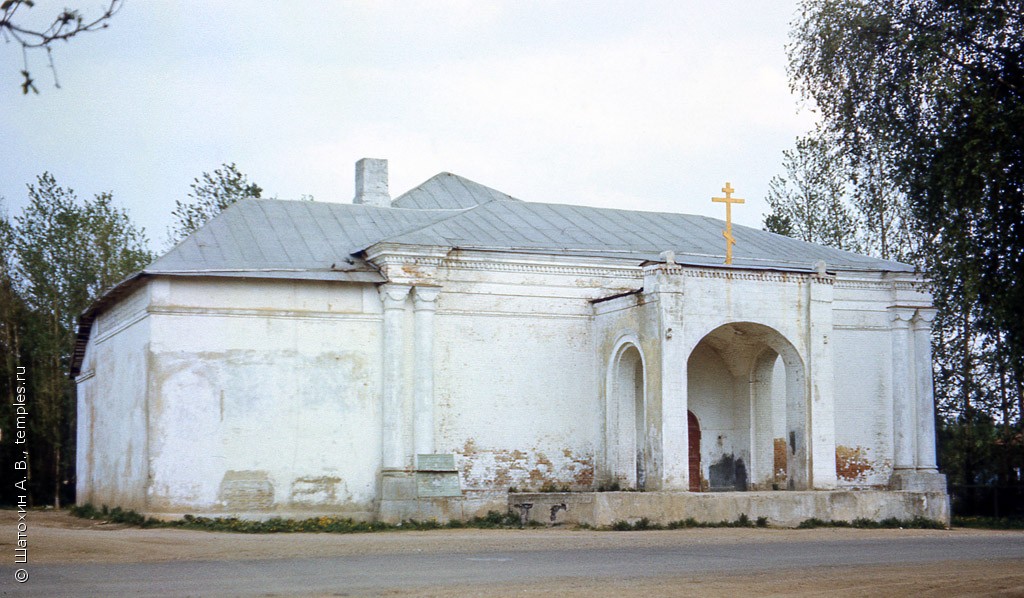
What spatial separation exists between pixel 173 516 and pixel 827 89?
44.9 ft

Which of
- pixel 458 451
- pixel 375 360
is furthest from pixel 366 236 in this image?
pixel 458 451

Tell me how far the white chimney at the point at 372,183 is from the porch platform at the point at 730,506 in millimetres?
8468

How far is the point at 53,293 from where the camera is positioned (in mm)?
35281

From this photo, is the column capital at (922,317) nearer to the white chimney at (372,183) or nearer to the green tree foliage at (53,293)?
the white chimney at (372,183)

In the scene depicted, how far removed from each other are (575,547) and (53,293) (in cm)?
2336

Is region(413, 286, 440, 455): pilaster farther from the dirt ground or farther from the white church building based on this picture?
the dirt ground

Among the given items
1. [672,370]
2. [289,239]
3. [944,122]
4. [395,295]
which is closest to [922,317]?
[672,370]

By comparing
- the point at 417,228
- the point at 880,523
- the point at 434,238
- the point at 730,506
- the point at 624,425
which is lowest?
the point at 880,523

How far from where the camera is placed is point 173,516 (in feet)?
69.2

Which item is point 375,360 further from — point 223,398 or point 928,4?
point 928,4

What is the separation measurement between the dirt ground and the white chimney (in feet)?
30.6

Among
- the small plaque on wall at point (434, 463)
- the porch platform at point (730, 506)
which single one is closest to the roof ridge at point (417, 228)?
the small plaque on wall at point (434, 463)

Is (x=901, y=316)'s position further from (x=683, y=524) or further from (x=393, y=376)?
(x=393, y=376)

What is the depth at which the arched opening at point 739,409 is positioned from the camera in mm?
25328
